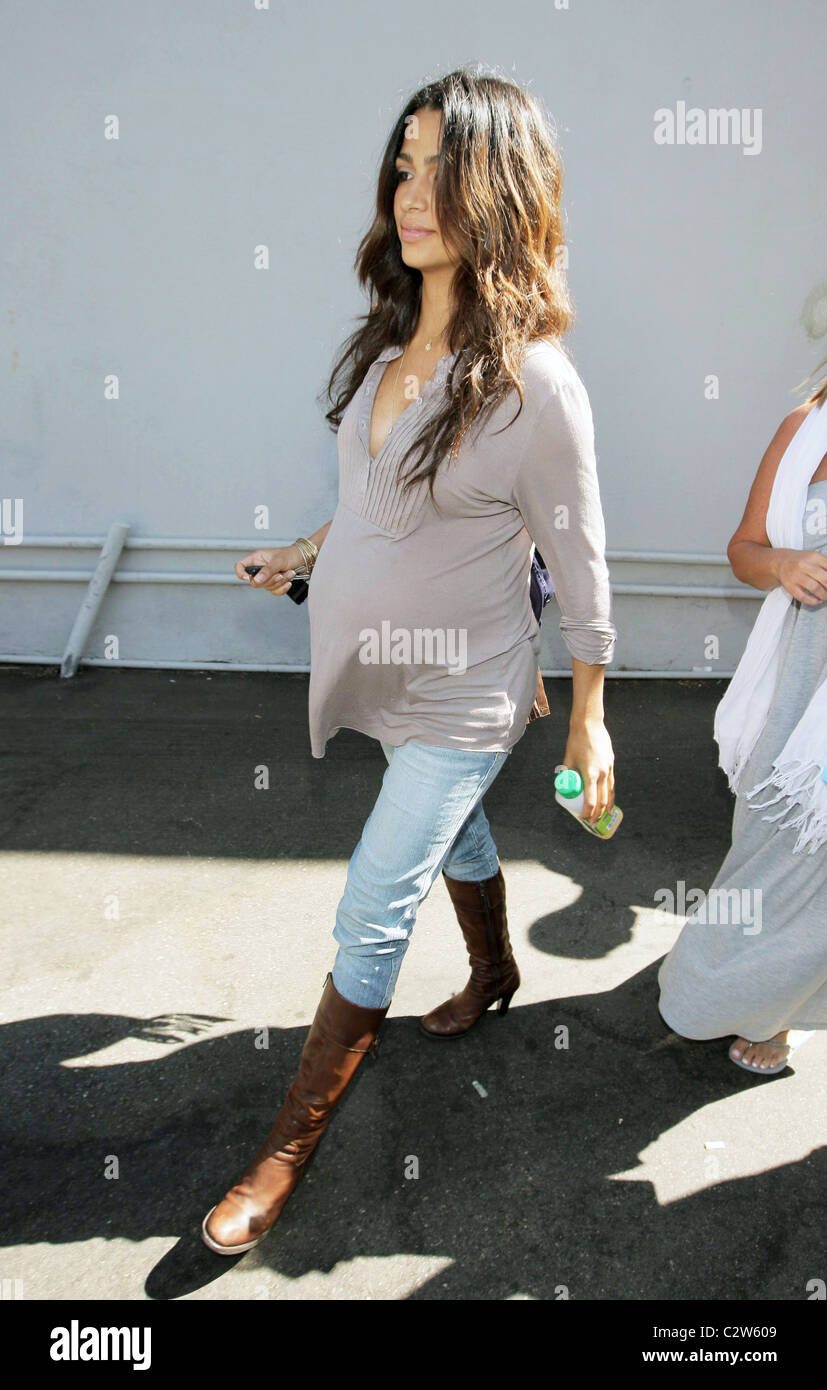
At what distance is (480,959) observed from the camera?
2537 mm

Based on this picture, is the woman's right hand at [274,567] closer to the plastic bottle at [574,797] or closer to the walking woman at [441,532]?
the walking woman at [441,532]

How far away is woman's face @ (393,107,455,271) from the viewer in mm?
1725

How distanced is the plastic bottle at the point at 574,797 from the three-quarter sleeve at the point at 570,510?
0.22m

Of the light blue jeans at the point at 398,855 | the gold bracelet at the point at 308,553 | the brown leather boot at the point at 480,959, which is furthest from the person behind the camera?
the brown leather boot at the point at 480,959

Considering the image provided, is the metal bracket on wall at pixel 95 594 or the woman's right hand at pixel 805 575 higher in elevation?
the woman's right hand at pixel 805 575

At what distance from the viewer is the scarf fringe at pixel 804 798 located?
6.84 ft

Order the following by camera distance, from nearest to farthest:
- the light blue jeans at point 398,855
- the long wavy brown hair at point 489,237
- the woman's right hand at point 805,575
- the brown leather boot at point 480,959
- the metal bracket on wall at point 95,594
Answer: the long wavy brown hair at point 489,237 → the light blue jeans at point 398,855 → the woman's right hand at point 805,575 → the brown leather boot at point 480,959 → the metal bracket on wall at point 95,594

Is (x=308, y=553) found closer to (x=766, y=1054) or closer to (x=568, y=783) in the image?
(x=568, y=783)

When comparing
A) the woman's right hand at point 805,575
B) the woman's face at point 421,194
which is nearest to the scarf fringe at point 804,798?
the woman's right hand at point 805,575

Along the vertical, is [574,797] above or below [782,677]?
below

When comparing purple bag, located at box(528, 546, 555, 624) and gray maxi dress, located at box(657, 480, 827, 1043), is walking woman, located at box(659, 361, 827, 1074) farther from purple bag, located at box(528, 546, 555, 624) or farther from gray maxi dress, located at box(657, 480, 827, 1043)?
purple bag, located at box(528, 546, 555, 624)

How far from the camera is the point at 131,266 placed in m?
4.89

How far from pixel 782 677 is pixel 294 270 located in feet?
12.1

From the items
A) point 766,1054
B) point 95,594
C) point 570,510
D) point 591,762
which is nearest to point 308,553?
point 570,510
